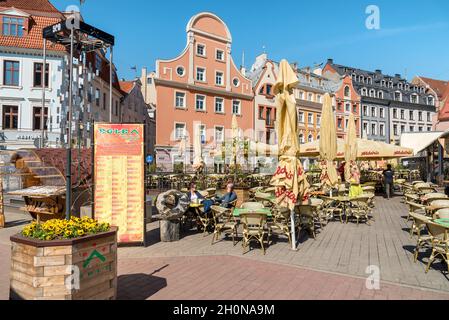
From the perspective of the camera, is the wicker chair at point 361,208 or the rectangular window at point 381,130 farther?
the rectangular window at point 381,130

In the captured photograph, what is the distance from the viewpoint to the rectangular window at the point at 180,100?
33.0 m

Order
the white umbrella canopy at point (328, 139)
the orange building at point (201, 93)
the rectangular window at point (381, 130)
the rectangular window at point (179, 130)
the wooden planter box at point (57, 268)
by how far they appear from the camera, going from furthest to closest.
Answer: the rectangular window at point (381, 130)
the rectangular window at point (179, 130)
the orange building at point (201, 93)
the white umbrella canopy at point (328, 139)
the wooden planter box at point (57, 268)

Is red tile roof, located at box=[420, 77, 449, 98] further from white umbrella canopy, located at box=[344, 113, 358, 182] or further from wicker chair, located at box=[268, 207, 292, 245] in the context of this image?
wicker chair, located at box=[268, 207, 292, 245]

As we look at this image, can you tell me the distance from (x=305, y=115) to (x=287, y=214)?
3872 centimetres

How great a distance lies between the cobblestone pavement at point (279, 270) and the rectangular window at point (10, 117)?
19254 mm

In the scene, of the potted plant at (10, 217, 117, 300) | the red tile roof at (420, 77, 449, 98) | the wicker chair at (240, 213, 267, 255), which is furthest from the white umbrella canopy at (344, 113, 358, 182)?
the red tile roof at (420, 77, 449, 98)

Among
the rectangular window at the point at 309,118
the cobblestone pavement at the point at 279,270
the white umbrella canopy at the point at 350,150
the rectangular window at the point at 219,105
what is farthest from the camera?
the rectangular window at the point at 309,118

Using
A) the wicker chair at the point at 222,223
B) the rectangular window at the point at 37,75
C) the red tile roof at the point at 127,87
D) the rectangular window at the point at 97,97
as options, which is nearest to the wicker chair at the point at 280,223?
the wicker chair at the point at 222,223

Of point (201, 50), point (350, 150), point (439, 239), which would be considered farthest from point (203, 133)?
point (439, 239)

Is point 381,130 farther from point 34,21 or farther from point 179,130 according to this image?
point 34,21

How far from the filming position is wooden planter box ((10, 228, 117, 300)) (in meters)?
3.51

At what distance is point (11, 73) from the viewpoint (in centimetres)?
2445

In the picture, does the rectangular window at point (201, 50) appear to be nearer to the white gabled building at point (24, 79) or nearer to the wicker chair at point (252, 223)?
the white gabled building at point (24, 79)
